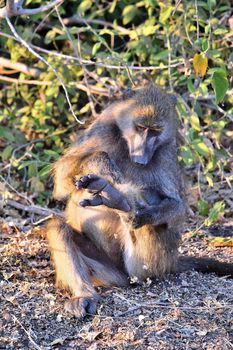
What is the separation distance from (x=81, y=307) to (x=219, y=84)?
1241mm

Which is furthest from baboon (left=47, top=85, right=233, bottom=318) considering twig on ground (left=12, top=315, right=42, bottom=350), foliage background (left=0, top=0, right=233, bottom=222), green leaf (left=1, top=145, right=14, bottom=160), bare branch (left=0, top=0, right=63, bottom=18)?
green leaf (left=1, top=145, right=14, bottom=160)

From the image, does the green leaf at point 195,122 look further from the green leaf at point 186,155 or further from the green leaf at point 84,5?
the green leaf at point 84,5

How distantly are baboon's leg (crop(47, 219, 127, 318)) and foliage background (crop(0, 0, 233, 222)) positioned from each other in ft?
4.19

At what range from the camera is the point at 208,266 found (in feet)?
14.5

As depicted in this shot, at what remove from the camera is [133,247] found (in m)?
4.16

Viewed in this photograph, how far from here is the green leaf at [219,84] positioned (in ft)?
12.4

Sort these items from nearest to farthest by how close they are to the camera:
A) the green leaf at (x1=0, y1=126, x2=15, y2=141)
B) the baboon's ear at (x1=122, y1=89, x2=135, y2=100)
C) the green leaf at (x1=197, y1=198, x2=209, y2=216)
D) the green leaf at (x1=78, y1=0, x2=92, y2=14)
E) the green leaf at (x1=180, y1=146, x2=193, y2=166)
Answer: the baboon's ear at (x1=122, y1=89, x2=135, y2=100) < the green leaf at (x1=180, y1=146, x2=193, y2=166) < the green leaf at (x1=197, y1=198, x2=209, y2=216) < the green leaf at (x1=0, y1=126, x2=15, y2=141) < the green leaf at (x1=78, y1=0, x2=92, y2=14)

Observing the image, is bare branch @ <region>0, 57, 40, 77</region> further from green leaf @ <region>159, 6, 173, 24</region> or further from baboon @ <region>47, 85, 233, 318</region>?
baboon @ <region>47, 85, 233, 318</region>

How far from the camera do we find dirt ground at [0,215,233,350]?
11.5 ft

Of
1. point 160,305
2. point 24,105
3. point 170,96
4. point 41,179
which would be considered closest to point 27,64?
point 24,105

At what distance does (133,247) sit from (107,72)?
8.37 feet

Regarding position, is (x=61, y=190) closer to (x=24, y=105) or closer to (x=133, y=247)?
(x=133, y=247)

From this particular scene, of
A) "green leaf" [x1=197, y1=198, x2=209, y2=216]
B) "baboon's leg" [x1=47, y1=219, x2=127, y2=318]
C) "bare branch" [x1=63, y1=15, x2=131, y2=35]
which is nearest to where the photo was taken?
"baboon's leg" [x1=47, y1=219, x2=127, y2=318]

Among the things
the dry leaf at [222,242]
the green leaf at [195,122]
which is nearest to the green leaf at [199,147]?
the green leaf at [195,122]
